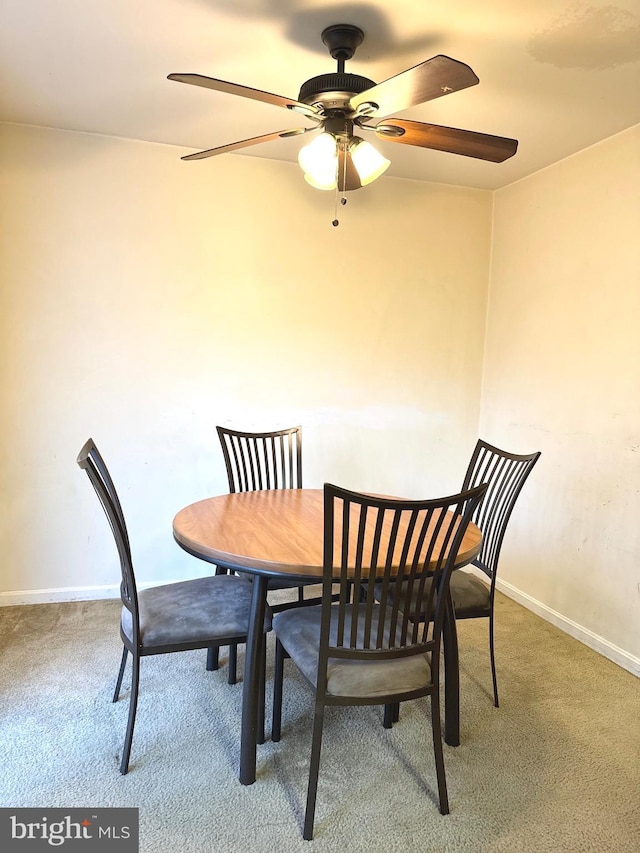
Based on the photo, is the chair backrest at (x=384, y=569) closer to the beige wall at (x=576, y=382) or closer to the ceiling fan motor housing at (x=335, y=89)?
the ceiling fan motor housing at (x=335, y=89)

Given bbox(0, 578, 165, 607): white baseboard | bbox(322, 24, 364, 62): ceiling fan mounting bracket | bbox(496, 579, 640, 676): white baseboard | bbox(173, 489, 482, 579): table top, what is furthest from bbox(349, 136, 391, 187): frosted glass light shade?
bbox(0, 578, 165, 607): white baseboard

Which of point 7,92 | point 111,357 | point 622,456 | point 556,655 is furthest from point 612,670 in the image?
point 7,92

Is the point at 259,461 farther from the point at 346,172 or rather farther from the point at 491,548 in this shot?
the point at 346,172

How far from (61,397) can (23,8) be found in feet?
5.63

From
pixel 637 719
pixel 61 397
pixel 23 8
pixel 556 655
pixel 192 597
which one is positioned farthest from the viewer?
pixel 61 397

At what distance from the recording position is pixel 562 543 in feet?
9.78

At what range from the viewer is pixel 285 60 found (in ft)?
6.81

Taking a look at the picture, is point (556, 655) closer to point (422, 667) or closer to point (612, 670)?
point (612, 670)

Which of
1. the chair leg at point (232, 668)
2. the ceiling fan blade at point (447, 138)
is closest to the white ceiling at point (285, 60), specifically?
the ceiling fan blade at point (447, 138)

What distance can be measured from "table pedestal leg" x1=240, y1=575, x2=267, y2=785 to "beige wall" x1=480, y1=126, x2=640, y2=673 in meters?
1.82

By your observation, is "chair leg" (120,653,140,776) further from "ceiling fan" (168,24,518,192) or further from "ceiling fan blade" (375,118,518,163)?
"ceiling fan blade" (375,118,518,163)

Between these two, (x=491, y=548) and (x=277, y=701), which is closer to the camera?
(x=277, y=701)

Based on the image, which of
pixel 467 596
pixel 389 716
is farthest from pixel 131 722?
pixel 467 596

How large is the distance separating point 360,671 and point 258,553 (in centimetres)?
45
